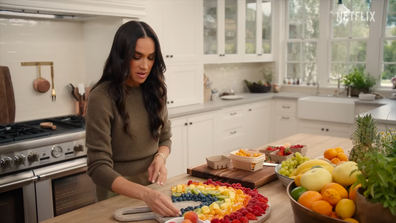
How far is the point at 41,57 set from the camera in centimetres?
346

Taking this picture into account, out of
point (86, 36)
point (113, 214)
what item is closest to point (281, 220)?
point (113, 214)

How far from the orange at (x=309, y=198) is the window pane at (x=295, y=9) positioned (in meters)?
4.82

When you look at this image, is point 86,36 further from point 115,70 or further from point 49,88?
point 115,70

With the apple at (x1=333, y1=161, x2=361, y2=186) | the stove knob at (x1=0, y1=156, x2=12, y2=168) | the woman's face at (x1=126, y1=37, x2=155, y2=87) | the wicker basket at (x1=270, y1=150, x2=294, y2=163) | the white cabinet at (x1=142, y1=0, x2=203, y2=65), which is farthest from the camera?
the white cabinet at (x1=142, y1=0, x2=203, y2=65)

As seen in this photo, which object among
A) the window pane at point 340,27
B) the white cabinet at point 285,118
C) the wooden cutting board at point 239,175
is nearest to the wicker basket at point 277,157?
the wooden cutting board at point 239,175

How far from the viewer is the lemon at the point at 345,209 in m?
1.23

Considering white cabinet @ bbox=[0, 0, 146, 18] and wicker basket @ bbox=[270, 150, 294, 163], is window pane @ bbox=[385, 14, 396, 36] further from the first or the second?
wicker basket @ bbox=[270, 150, 294, 163]

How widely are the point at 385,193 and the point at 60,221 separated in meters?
1.23

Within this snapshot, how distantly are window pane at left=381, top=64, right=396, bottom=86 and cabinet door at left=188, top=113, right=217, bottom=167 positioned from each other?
235 cm

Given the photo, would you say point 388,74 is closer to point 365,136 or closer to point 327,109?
point 327,109

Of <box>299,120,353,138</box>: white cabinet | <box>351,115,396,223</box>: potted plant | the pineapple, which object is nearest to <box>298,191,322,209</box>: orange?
<box>351,115,396,223</box>: potted plant

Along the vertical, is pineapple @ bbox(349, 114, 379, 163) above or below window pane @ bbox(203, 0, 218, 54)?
below

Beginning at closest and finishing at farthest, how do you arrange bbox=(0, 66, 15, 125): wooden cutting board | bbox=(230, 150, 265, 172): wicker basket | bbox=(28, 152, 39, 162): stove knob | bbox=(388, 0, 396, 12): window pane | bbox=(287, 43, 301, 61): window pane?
bbox=(230, 150, 265, 172): wicker basket
bbox=(28, 152, 39, 162): stove knob
bbox=(0, 66, 15, 125): wooden cutting board
bbox=(388, 0, 396, 12): window pane
bbox=(287, 43, 301, 61): window pane

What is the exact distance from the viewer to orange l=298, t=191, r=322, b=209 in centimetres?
132
